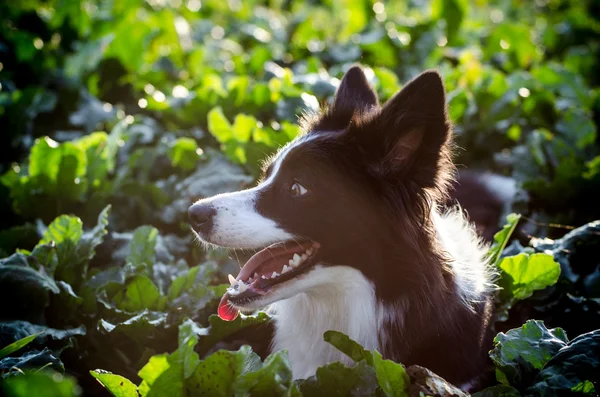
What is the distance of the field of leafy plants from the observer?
2434mm

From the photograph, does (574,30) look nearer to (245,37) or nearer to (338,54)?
(338,54)

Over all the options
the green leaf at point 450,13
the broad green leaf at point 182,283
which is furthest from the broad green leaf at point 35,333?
the green leaf at point 450,13

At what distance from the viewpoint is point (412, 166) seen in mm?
2977

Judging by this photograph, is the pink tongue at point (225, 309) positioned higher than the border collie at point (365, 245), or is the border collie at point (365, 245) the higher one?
the border collie at point (365, 245)

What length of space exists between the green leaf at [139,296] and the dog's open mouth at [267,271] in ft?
1.30

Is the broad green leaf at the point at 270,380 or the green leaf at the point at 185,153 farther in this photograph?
the green leaf at the point at 185,153

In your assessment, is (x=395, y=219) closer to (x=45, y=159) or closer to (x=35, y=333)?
(x=35, y=333)

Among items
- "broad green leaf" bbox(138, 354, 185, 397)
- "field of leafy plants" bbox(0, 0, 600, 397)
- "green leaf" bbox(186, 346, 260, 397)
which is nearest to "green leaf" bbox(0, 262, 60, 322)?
"field of leafy plants" bbox(0, 0, 600, 397)

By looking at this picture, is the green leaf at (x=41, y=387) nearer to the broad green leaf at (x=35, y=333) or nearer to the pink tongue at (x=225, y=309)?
the broad green leaf at (x=35, y=333)

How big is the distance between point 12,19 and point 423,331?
5245mm

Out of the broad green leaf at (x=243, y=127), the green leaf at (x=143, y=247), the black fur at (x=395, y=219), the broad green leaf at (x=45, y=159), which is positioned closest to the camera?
the black fur at (x=395, y=219)

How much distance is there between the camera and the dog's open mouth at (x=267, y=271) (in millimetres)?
2992

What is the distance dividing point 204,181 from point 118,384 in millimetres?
1853

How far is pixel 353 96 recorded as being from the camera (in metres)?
3.50
